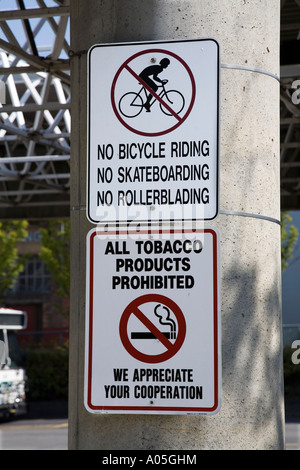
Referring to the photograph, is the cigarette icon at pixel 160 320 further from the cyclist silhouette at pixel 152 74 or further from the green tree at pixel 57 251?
the green tree at pixel 57 251

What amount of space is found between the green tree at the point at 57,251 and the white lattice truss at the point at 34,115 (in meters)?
4.74

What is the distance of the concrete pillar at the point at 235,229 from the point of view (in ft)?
12.5

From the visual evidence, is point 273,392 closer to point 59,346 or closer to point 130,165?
point 130,165

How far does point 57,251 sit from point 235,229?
102ft

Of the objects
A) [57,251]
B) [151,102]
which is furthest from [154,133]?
[57,251]

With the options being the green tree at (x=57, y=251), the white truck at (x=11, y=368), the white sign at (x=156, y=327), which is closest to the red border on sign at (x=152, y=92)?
the white sign at (x=156, y=327)

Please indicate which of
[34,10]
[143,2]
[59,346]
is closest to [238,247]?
[143,2]

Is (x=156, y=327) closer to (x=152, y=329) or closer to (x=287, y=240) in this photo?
(x=152, y=329)

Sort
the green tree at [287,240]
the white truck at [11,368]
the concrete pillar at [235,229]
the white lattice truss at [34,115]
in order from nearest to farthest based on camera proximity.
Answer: the concrete pillar at [235,229] < the white lattice truss at [34,115] < the white truck at [11,368] < the green tree at [287,240]

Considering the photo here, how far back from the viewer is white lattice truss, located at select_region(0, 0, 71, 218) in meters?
14.0

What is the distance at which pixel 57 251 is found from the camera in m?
34.8

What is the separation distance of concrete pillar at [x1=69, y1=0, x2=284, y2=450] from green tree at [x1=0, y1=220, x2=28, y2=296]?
1257 inches

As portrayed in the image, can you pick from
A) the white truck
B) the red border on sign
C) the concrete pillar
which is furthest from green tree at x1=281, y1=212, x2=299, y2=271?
the red border on sign

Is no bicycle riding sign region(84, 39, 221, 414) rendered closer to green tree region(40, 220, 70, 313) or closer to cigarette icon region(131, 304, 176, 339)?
cigarette icon region(131, 304, 176, 339)
